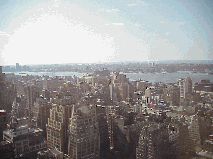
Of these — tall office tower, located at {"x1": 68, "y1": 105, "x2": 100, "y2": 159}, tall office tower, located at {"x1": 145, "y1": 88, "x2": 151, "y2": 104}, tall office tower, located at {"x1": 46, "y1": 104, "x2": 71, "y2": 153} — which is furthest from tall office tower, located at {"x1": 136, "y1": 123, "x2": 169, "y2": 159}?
tall office tower, located at {"x1": 145, "y1": 88, "x2": 151, "y2": 104}

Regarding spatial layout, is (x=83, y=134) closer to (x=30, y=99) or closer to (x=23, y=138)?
(x=23, y=138)

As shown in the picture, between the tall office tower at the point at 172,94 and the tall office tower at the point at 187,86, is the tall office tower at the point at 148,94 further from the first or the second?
the tall office tower at the point at 187,86

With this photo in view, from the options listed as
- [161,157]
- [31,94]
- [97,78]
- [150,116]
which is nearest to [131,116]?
[150,116]

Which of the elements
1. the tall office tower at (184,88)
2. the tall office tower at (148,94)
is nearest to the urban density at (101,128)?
the tall office tower at (184,88)

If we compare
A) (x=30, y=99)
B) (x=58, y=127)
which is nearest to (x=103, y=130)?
(x=58, y=127)

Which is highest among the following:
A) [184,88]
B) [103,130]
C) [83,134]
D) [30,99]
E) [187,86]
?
[187,86]
